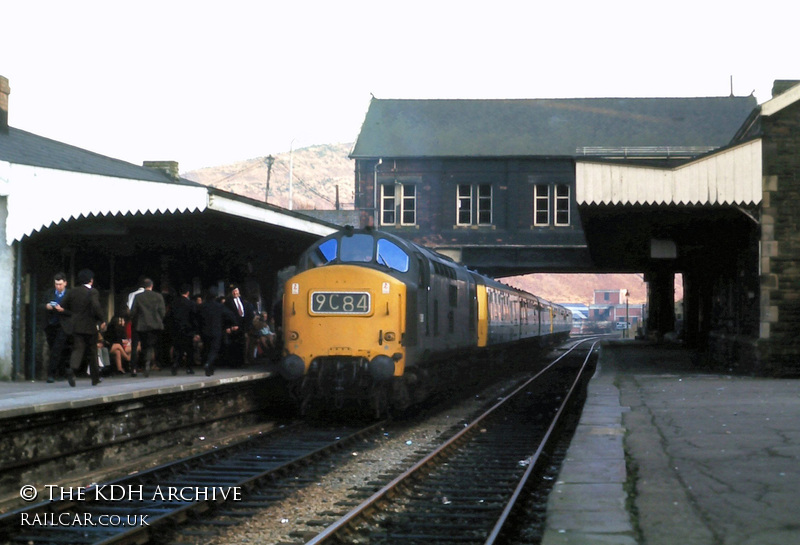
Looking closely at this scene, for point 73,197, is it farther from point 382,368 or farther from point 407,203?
point 407,203

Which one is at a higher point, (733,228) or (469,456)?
(733,228)

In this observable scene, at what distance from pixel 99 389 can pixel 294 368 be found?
2.87 metres

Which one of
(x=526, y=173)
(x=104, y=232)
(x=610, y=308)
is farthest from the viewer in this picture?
(x=610, y=308)

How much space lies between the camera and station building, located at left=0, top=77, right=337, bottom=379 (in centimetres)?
1412

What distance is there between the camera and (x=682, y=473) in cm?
891

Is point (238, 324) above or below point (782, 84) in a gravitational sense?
below

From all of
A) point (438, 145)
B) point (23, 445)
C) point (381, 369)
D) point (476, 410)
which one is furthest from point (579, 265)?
point (23, 445)

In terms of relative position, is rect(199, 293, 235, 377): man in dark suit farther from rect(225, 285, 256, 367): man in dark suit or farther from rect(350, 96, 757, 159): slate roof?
rect(350, 96, 757, 159): slate roof

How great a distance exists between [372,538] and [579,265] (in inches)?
1337

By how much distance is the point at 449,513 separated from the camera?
27.6 feet

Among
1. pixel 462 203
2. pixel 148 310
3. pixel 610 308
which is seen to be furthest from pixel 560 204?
pixel 610 308

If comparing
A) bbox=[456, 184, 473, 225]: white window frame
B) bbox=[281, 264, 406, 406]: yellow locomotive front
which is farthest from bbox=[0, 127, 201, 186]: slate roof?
bbox=[456, 184, 473, 225]: white window frame

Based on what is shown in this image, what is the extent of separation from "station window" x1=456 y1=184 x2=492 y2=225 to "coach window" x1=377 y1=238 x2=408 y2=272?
88.4 feet

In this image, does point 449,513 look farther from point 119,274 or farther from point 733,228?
point 733,228
